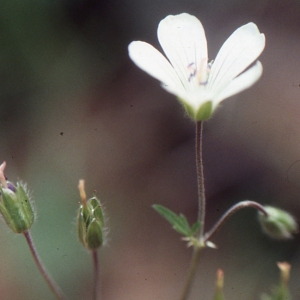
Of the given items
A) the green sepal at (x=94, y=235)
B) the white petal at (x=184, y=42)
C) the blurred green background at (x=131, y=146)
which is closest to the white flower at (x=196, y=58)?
the white petal at (x=184, y=42)

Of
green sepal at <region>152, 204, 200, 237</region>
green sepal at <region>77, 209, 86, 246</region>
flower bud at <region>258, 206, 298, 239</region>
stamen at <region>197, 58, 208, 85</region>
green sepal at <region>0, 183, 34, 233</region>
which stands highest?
stamen at <region>197, 58, 208, 85</region>

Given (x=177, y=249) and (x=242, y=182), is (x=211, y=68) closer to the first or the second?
(x=242, y=182)

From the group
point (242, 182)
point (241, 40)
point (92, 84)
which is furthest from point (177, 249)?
point (241, 40)

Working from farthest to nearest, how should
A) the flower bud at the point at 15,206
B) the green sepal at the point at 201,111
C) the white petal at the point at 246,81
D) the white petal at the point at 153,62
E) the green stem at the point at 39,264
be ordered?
the green stem at the point at 39,264 → the flower bud at the point at 15,206 → the green sepal at the point at 201,111 → the white petal at the point at 153,62 → the white petal at the point at 246,81

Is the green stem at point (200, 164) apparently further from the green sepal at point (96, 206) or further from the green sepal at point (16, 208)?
the green sepal at point (16, 208)

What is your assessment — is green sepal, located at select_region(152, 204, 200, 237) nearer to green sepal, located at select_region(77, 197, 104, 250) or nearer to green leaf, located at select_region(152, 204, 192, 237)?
green leaf, located at select_region(152, 204, 192, 237)

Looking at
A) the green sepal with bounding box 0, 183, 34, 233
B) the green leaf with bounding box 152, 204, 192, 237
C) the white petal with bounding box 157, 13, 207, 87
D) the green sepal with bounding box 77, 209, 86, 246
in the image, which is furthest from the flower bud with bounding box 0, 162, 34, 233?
the white petal with bounding box 157, 13, 207, 87
